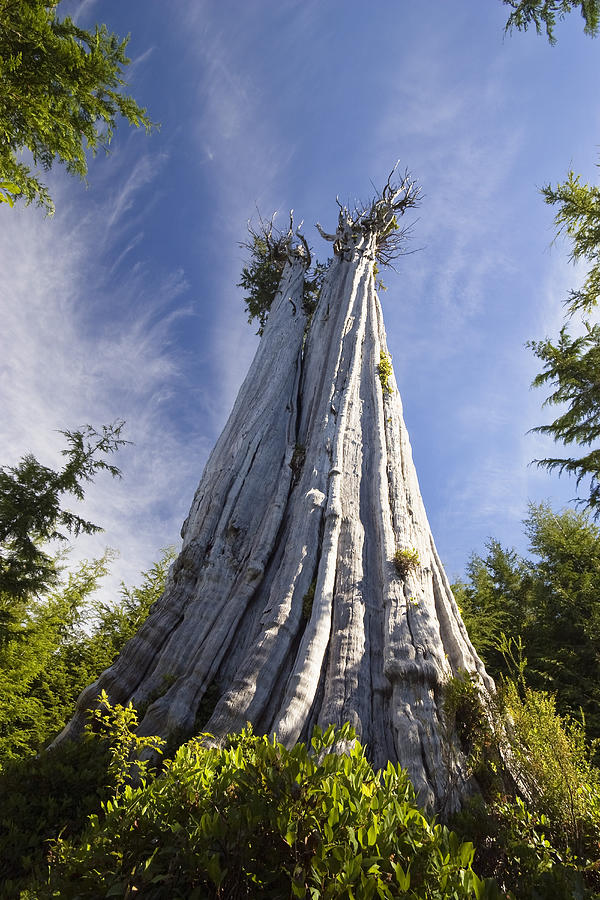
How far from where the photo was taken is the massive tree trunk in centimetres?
354

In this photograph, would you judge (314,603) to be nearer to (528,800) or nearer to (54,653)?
(528,800)

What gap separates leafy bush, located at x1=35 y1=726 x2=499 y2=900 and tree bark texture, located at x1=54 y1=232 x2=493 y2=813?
57.6 inches

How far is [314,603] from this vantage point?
461 cm

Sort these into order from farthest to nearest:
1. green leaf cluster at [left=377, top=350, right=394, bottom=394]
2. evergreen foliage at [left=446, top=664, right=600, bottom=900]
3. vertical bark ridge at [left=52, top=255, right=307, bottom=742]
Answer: green leaf cluster at [left=377, top=350, right=394, bottom=394] → vertical bark ridge at [left=52, top=255, right=307, bottom=742] → evergreen foliage at [left=446, top=664, right=600, bottom=900]

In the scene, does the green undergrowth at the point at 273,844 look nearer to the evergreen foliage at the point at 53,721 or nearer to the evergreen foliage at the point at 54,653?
the evergreen foliage at the point at 53,721

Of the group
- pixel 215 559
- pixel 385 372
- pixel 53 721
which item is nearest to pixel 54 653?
pixel 53 721

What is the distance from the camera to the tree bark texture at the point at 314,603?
3.54m

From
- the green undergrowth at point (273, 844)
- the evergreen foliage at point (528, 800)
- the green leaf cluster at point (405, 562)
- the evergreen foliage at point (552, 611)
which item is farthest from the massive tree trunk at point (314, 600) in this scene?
the evergreen foliage at point (552, 611)

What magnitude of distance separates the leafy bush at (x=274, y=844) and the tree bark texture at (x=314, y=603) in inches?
57.6

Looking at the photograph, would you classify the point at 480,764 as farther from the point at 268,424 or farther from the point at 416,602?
the point at 268,424

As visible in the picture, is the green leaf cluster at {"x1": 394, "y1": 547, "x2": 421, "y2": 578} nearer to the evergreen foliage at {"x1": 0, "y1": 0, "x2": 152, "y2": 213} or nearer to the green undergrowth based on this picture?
the green undergrowth

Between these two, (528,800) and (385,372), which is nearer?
(528,800)

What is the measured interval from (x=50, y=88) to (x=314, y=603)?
7.23 meters

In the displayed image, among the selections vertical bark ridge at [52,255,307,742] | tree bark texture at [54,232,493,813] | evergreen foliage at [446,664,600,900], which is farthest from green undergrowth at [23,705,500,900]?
vertical bark ridge at [52,255,307,742]
